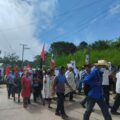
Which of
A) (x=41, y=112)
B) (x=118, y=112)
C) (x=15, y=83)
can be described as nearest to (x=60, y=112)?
(x=41, y=112)

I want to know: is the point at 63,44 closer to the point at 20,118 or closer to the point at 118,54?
the point at 118,54

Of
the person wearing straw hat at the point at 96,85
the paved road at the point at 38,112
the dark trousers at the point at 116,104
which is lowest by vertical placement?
the paved road at the point at 38,112

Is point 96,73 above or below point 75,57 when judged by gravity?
below

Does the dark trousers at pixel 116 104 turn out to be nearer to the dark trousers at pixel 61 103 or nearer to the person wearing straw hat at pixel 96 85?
the dark trousers at pixel 61 103

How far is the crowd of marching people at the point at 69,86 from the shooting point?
33.1 feet

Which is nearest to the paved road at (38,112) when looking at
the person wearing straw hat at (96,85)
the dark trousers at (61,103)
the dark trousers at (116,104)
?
the dark trousers at (61,103)

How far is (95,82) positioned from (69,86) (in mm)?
3522

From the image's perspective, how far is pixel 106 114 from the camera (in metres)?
9.97

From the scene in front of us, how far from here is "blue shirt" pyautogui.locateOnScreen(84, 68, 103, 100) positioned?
1003 cm

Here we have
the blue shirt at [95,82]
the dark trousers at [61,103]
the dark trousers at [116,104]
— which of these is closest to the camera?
the blue shirt at [95,82]

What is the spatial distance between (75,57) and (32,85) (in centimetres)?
1824

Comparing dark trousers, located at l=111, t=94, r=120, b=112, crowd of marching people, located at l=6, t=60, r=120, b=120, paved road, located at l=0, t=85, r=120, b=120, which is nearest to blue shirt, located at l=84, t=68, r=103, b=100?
crowd of marching people, located at l=6, t=60, r=120, b=120

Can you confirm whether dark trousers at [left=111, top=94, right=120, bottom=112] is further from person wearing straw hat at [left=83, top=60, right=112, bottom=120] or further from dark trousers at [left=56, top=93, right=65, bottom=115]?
person wearing straw hat at [left=83, top=60, right=112, bottom=120]

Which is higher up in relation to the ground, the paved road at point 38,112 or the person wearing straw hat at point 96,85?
the person wearing straw hat at point 96,85
